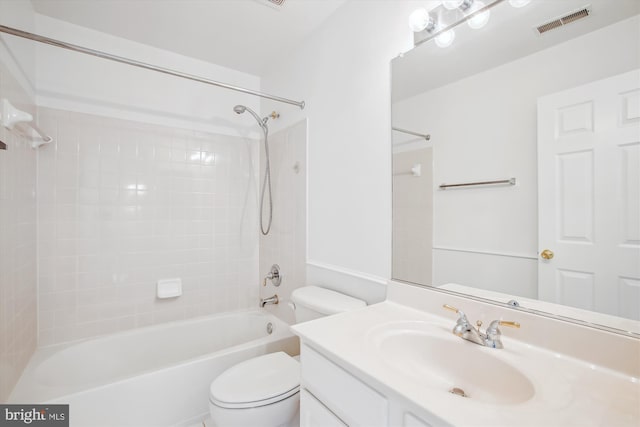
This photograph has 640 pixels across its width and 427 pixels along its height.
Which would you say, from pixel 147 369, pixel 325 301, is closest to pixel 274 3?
pixel 325 301

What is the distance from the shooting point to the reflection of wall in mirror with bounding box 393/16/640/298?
0.82 m

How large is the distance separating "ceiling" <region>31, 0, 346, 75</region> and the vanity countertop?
5.62 ft

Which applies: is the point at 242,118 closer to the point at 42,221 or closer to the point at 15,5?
the point at 15,5

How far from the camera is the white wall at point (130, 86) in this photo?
5.83 ft

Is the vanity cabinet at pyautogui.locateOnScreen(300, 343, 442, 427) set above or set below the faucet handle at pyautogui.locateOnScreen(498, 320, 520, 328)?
below

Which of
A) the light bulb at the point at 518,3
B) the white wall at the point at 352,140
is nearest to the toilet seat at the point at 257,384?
the white wall at the point at 352,140

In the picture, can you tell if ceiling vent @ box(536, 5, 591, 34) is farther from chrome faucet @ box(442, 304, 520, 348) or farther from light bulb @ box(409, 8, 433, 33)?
chrome faucet @ box(442, 304, 520, 348)

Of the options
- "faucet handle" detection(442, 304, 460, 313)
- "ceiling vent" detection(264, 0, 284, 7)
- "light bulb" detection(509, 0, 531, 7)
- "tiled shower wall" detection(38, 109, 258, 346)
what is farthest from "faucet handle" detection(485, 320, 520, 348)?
"tiled shower wall" detection(38, 109, 258, 346)

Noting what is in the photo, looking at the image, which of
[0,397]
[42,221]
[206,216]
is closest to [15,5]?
[42,221]

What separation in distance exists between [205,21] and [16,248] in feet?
5.33

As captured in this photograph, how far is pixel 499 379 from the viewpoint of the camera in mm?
793

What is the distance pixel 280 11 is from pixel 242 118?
0.96 m

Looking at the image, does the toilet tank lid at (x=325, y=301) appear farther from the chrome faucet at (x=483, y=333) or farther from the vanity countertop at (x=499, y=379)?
the chrome faucet at (x=483, y=333)

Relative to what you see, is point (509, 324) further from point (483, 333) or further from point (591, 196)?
point (591, 196)
